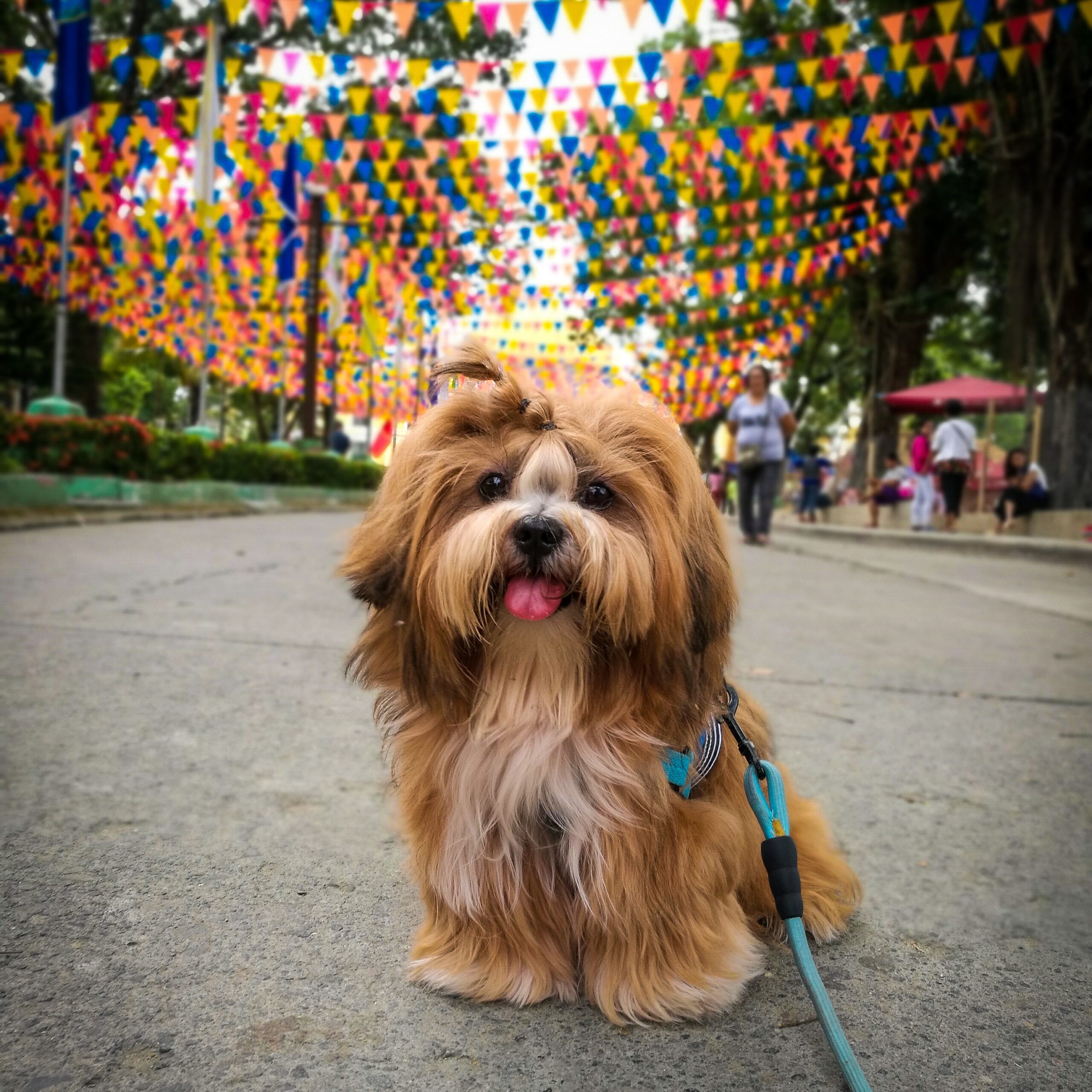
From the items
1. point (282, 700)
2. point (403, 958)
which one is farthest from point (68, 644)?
point (403, 958)

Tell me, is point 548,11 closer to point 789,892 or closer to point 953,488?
point 789,892

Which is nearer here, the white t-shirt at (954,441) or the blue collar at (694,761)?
the blue collar at (694,761)

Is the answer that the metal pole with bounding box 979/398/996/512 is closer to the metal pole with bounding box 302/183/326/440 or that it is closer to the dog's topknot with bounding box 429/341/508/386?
the metal pole with bounding box 302/183/326/440

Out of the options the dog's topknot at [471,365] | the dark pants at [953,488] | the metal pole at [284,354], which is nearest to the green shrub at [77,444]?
the metal pole at [284,354]

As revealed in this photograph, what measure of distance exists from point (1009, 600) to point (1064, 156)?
876 cm

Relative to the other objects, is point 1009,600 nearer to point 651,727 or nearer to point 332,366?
point 651,727

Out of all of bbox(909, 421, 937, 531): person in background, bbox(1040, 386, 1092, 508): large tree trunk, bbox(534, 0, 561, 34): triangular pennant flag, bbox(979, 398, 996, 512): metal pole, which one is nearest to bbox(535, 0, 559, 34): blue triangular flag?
bbox(534, 0, 561, 34): triangular pennant flag

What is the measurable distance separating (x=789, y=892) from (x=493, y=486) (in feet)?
3.01

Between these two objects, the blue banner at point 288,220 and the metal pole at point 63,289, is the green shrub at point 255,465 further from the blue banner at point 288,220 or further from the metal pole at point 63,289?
the blue banner at point 288,220

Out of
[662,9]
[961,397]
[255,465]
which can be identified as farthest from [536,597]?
[961,397]

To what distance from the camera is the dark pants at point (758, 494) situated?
12.5m

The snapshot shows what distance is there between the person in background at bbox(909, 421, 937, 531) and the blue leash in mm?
17582

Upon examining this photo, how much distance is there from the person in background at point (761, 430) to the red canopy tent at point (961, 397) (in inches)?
369

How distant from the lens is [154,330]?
2617cm
